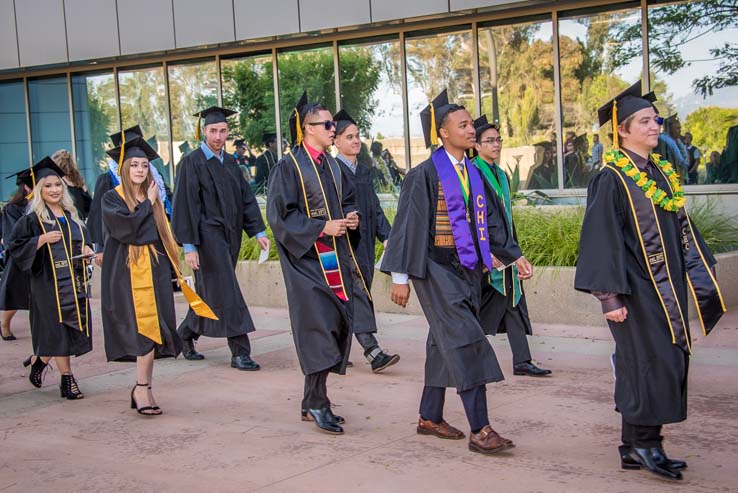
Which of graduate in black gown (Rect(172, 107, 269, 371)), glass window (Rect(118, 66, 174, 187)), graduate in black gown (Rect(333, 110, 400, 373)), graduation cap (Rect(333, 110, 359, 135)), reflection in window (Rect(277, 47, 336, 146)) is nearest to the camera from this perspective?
graduate in black gown (Rect(333, 110, 400, 373))

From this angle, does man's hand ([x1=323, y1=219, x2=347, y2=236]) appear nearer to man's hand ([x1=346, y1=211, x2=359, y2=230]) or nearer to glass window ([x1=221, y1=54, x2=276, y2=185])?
man's hand ([x1=346, y1=211, x2=359, y2=230])

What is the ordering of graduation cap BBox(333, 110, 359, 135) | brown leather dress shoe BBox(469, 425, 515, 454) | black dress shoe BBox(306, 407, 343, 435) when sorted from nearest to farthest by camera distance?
brown leather dress shoe BBox(469, 425, 515, 454), black dress shoe BBox(306, 407, 343, 435), graduation cap BBox(333, 110, 359, 135)

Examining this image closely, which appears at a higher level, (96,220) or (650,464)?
(96,220)

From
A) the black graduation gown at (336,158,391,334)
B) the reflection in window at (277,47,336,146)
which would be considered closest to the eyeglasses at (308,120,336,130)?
the black graduation gown at (336,158,391,334)

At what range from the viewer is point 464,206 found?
600 cm

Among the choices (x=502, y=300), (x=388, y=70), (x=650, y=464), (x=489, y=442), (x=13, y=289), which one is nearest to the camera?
(x=650, y=464)

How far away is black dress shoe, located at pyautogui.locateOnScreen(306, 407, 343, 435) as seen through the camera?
6.45 metres

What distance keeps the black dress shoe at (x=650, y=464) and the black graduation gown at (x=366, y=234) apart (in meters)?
3.53

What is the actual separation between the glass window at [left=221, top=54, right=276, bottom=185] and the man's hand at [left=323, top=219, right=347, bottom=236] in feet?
33.7

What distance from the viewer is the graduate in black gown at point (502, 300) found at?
25.7 ft

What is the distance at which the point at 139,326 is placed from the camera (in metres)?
7.13

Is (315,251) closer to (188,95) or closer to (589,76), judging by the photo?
(589,76)

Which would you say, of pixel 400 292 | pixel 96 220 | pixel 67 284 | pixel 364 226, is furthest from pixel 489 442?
pixel 96 220

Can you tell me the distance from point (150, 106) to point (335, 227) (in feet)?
40.9
